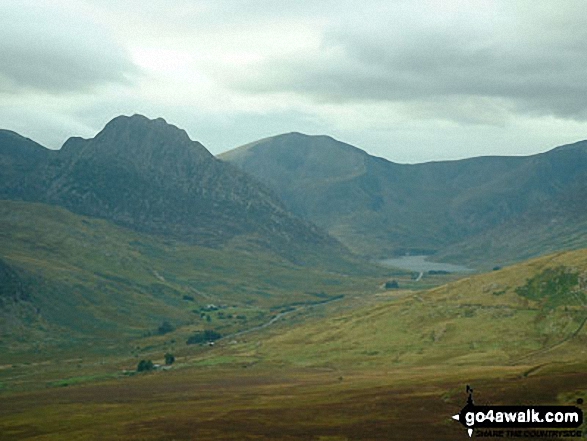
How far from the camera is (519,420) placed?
116m

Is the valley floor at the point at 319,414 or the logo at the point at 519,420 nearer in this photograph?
the logo at the point at 519,420

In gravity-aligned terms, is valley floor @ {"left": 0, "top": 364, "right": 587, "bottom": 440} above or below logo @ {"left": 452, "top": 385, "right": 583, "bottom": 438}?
below

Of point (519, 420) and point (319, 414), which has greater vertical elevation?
point (519, 420)

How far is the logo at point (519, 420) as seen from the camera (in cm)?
11044

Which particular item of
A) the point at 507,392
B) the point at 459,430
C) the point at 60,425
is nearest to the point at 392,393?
the point at 507,392

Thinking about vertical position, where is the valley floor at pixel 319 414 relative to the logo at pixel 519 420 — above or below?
below

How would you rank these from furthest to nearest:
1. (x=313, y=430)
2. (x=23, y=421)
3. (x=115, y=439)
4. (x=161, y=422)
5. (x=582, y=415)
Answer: (x=23, y=421) → (x=161, y=422) → (x=115, y=439) → (x=313, y=430) → (x=582, y=415)

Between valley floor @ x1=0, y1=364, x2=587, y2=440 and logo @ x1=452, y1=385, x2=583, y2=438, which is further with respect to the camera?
valley floor @ x1=0, y1=364, x2=587, y2=440

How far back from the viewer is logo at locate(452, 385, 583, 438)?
110438 mm

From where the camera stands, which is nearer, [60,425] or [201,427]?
[201,427]

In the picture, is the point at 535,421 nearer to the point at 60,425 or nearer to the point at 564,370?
the point at 564,370

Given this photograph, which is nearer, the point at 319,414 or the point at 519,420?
the point at 519,420

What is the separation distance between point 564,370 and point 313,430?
61939 millimetres

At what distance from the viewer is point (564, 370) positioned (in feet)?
513
